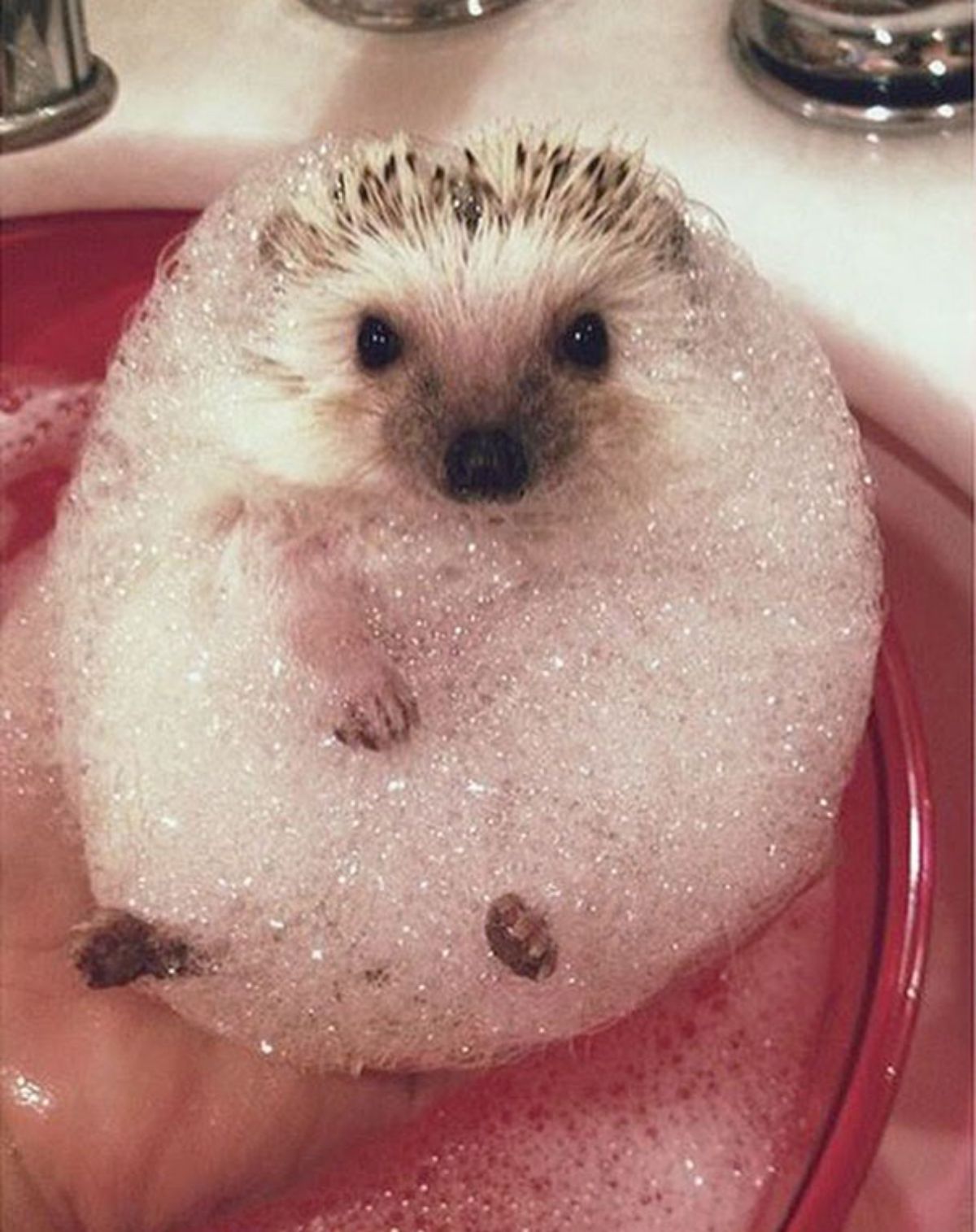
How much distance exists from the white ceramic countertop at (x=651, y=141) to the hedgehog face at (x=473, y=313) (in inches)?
5.4

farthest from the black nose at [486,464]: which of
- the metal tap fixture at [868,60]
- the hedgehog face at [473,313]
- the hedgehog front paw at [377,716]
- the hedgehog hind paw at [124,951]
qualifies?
the metal tap fixture at [868,60]

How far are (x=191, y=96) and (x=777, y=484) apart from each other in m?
0.42

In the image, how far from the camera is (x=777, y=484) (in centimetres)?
78

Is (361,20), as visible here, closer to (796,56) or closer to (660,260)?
(796,56)

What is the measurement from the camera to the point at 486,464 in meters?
0.68

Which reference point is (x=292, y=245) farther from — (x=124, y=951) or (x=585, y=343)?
(x=124, y=951)

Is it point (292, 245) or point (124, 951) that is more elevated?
point (292, 245)

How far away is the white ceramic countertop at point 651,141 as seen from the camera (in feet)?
2.75

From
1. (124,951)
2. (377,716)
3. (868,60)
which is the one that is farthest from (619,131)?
(124,951)

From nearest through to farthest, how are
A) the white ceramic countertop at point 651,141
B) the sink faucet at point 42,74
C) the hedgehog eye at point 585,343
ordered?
Answer: the sink faucet at point 42,74
the hedgehog eye at point 585,343
the white ceramic countertop at point 651,141

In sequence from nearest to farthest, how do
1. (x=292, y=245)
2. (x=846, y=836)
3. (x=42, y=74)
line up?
(x=42, y=74) < (x=292, y=245) < (x=846, y=836)

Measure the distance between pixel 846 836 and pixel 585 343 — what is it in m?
0.28

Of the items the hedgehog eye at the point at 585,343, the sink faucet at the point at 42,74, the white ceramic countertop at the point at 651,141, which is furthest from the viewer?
the white ceramic countertop at the point at 651,141

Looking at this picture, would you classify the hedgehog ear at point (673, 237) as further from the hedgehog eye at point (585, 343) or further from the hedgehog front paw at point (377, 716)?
the hedgehog front paw at point (377, 716)
